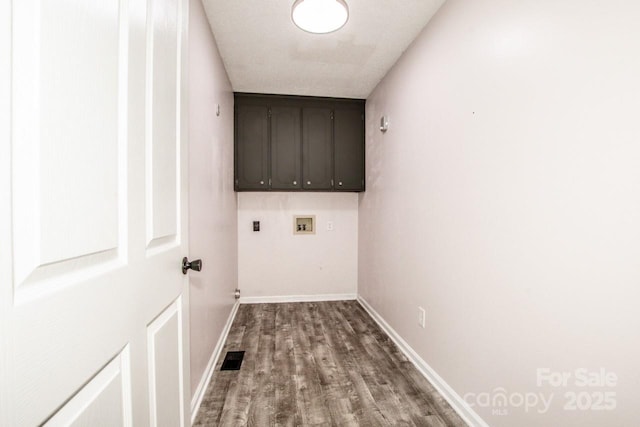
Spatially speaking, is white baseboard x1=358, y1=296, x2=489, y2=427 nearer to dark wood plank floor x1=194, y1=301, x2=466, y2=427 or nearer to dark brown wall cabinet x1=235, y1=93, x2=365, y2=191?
dark wood plank floor x1=194, y1=301, x2=466, y2=427

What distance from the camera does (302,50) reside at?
241cm

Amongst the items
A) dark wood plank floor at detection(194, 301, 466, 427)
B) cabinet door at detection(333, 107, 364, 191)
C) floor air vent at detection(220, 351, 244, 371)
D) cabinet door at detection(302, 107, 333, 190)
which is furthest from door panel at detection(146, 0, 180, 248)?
cabinet door at detection(333, 107, 364, 191)

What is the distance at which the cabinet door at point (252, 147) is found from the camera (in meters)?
3.32

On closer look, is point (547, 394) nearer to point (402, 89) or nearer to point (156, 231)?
point (156, 231)

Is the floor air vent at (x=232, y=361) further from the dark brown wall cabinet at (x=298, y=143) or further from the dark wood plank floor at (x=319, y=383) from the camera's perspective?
the dark brown wall cabinet at (x=298, y=143)

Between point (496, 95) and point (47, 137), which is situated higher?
point (496, 95)

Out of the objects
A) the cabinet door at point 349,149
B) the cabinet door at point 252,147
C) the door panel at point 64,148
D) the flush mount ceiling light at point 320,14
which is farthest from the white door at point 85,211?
the cabinet door at point 349,149

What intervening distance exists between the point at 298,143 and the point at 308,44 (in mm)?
1241

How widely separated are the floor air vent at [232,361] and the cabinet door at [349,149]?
2.07m

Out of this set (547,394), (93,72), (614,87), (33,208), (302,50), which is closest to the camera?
(33,208)

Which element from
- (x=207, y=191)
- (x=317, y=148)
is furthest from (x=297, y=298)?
(x=207, y=191)

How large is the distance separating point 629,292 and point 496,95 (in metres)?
0.98

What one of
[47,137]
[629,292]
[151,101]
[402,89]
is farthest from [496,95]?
[47,137]

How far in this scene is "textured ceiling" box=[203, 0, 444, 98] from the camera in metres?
1.90
